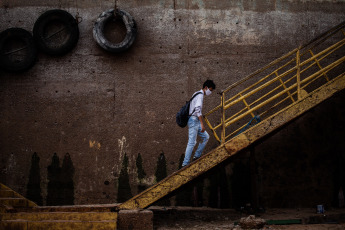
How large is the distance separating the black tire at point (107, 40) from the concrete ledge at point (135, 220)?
458 cm

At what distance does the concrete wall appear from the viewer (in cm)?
930

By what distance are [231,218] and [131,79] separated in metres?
4.42

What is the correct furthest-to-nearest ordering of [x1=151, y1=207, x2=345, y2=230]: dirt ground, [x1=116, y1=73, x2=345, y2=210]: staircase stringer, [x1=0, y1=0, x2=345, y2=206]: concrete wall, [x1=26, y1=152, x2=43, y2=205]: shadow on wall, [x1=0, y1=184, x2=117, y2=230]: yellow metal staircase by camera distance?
[x1=0, y1=0, x2=345, y2=206]: concrete wall → [x1=26, y1=152, x2=43, y2=205]: shadow on wall → [x1=151, y1=207, x2=345, y2=230]: dirt ground → [x1=116, y1=73, x2=345, y2=210]: staircase stringer → [x1=0, y1=184, x2=117, y2=230]: yellow metal staircase

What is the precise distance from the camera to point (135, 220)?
6.62m

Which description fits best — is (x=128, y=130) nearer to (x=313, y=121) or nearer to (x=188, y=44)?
(x=188, y=44)

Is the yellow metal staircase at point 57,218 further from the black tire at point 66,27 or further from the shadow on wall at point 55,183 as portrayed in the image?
the black tire at point 66,27

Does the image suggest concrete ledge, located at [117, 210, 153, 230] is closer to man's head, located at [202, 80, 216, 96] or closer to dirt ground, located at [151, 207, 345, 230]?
dirt ground, located at [151, 207, 345, 230]

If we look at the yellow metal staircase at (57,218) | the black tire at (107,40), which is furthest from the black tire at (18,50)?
the yellow metal staircase at (57,218)

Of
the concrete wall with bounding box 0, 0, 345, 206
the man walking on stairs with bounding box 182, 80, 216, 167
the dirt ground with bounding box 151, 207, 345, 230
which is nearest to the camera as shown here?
the man walking on stairs with bounding box 182, 80, 216, 167

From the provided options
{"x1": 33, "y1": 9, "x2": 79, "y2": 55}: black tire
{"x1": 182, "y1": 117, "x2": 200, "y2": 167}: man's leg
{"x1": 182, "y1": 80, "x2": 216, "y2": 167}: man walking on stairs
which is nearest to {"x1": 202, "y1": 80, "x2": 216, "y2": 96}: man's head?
{"x1": 182, "y1": 80, "x2": 216, "y2": 167}: man walking on stairs

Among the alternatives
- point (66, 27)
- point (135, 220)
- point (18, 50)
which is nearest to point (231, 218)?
point (135, 220)

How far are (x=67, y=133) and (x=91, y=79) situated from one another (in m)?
1.59

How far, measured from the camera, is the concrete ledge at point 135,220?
658 cm

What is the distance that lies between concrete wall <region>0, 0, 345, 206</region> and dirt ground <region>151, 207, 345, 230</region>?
139cm
